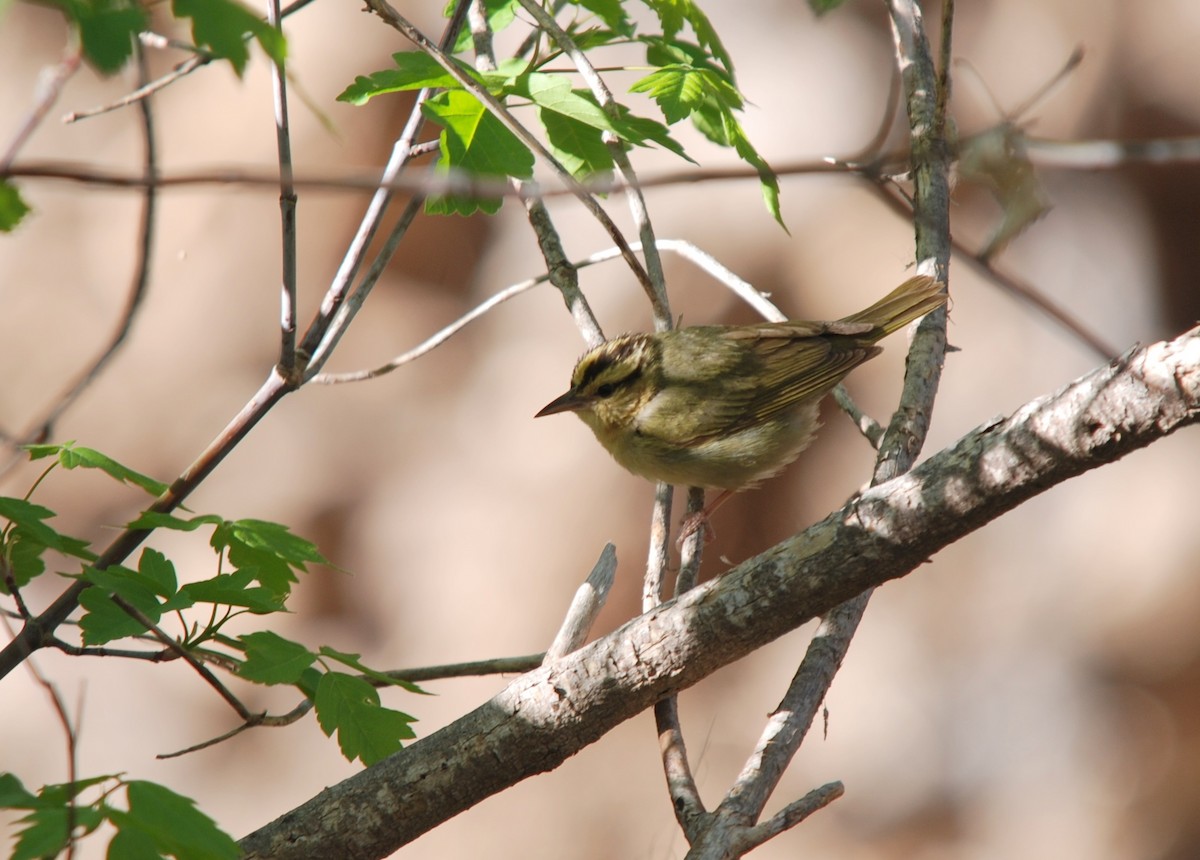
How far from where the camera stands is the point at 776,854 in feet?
23.7

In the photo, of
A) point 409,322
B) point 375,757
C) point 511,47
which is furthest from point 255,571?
point 409,322

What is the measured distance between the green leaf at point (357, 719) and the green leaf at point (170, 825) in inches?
22.6

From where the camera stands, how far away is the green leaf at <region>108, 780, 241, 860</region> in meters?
1.73

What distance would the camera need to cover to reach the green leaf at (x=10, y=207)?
1.79 meters

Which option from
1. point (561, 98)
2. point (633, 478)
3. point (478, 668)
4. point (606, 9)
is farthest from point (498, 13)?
point (633, 478)

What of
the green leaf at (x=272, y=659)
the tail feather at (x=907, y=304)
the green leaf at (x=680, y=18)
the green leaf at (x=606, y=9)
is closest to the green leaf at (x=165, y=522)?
the green leaf at (x=272, y=659)

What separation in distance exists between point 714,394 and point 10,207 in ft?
10.4

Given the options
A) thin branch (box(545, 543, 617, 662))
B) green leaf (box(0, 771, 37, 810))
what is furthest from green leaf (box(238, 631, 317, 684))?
thin branch (box(545, 543, 617, 662))

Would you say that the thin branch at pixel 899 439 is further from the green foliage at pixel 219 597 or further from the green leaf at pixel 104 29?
the green leaf at pixel 104 29

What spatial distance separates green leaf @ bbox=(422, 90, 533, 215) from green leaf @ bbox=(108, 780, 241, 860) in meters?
1.84

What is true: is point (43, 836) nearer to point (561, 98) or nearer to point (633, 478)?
point (561, 98)

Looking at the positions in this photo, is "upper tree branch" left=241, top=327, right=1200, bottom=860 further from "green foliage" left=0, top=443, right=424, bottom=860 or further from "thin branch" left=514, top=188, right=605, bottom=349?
"thin branch" left=514, top=188, right=605, bottom=349

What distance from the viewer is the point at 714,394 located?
181 inches

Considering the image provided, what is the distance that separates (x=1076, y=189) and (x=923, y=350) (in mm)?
4328
